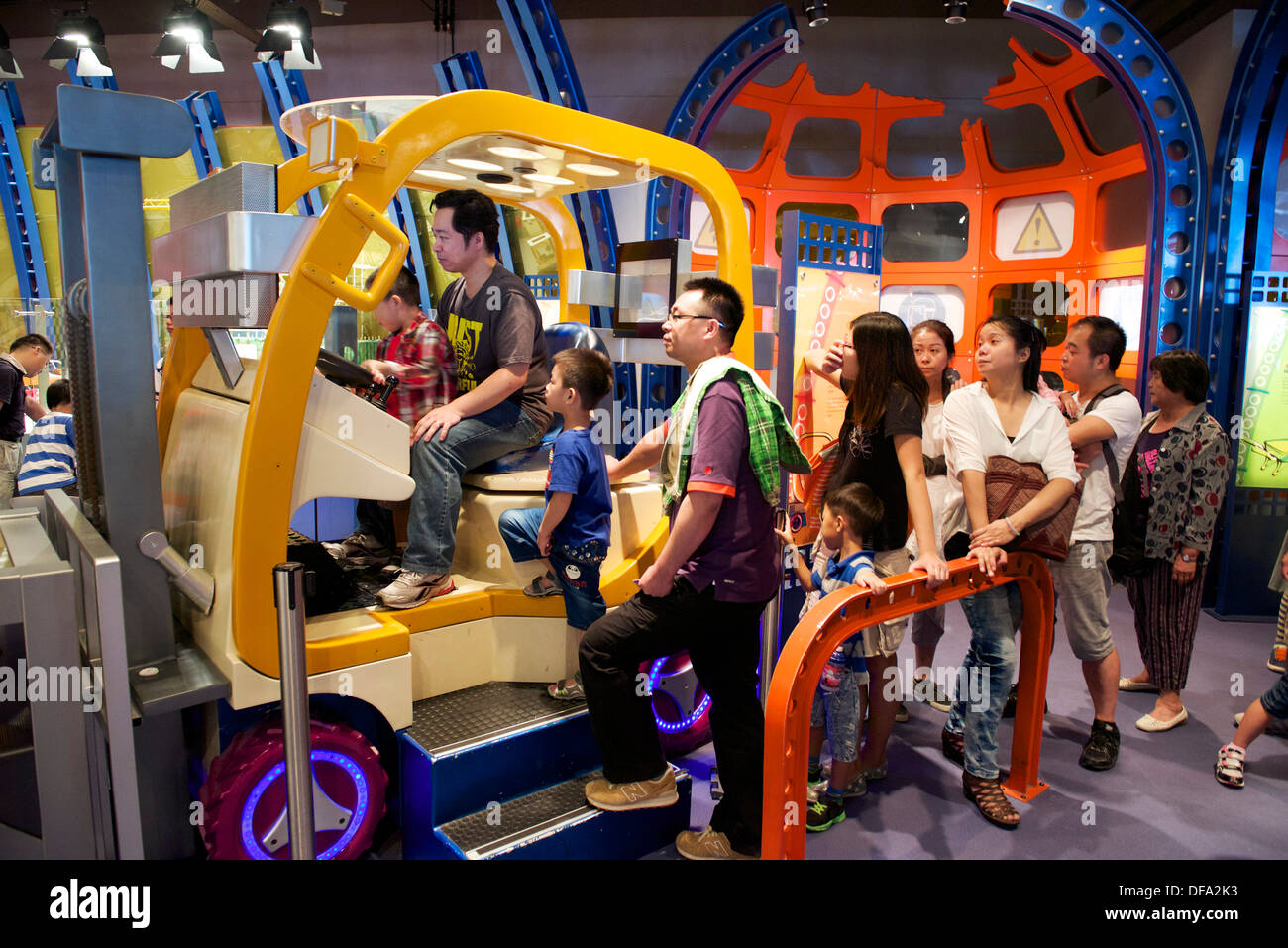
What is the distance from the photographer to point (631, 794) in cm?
282

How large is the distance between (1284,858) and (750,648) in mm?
2156

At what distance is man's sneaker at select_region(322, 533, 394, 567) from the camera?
3699 millimetres

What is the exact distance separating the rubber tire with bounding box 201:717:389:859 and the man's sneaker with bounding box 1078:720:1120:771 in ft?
10.0

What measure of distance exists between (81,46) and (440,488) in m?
8.87

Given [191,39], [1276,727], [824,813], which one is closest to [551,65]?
[191,39]

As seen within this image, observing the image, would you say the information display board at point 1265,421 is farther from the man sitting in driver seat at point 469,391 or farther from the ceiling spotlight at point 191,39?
the ceiling spotlight at point 191,39

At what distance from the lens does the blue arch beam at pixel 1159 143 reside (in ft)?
18.5

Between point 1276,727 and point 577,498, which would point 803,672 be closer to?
point 577,498

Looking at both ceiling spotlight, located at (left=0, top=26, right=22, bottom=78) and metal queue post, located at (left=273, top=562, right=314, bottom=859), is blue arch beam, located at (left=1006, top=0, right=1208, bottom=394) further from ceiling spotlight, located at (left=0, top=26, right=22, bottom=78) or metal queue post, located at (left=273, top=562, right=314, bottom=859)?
ceiling spotlight, located at (left=0, top=26, right=22, bottom=78)

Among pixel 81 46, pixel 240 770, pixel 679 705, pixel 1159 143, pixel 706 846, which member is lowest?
pixel 706 846

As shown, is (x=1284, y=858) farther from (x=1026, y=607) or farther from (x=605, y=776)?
(x=605, y=776)

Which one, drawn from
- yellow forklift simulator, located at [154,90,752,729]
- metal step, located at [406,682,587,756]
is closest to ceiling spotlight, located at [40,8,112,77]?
yellow forklift simulator, located at [154,90,752,729]

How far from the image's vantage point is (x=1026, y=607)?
3389 mm

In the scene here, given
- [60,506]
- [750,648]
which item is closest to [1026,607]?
[750,648]
